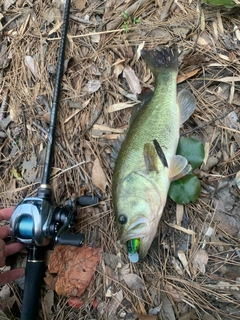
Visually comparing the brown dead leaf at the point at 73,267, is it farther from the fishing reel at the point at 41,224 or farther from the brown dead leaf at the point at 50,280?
the fishing reel at the point at 41,224

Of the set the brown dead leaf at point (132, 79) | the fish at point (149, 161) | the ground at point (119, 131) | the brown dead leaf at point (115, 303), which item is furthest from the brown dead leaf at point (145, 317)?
the brown dead leaf at point (132, 79)

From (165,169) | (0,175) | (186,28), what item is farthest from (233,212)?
(0,175)

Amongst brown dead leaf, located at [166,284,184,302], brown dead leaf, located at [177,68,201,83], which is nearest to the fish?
brown dead leaf, located at [177,68,201,83]

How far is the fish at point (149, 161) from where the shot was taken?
7.13 feet

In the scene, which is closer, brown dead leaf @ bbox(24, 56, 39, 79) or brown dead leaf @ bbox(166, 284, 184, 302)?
brown dead leaf @ bbox(166, 284, 184, 302)

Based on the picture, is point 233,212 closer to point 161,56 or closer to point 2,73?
point 161,56

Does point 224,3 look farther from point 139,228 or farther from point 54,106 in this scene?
point 139,228

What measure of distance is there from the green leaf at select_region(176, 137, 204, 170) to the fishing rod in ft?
2.26

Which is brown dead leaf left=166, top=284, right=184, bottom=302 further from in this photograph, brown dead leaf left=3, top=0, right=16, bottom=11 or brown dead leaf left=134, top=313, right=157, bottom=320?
brown dead leaf left=3, top=0, right=16, bottom=11

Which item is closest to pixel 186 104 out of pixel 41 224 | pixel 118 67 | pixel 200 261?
pixel 118 67

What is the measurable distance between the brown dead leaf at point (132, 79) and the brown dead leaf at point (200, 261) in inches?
46.7

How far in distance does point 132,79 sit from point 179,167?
0.80m

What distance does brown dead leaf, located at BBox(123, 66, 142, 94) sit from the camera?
2.60m

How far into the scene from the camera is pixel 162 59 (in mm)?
2410
